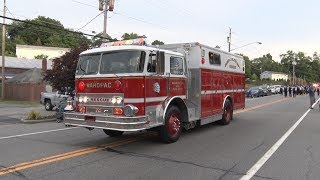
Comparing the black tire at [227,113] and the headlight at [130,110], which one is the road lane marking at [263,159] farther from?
the headlight at [130,110]

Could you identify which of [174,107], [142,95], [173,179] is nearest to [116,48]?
[142,95]

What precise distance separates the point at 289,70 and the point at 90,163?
581ft

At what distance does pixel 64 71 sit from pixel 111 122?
37.6 ft

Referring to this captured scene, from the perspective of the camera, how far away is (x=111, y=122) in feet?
33.4

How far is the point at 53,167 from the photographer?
8453 millimetres

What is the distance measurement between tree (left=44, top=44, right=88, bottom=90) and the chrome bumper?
33.4 ft

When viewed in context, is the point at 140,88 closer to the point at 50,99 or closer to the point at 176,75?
the point at 176,75

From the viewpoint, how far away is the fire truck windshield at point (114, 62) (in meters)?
10.4

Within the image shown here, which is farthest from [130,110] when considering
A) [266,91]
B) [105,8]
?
[266,91]

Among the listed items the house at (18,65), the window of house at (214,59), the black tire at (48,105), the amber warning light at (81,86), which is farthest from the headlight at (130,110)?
the house at (18,65)

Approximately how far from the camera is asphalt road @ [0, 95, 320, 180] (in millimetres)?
8062

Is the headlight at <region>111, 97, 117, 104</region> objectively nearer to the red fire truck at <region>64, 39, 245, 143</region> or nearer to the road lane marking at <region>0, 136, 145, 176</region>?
the red fire truck at <region>64, 39, 245, 143</region>

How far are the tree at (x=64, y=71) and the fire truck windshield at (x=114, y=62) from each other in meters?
9.76

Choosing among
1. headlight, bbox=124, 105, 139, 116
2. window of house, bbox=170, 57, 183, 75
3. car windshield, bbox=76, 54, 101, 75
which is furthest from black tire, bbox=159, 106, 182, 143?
car windshield, bbox=76, 54, 101, 75
